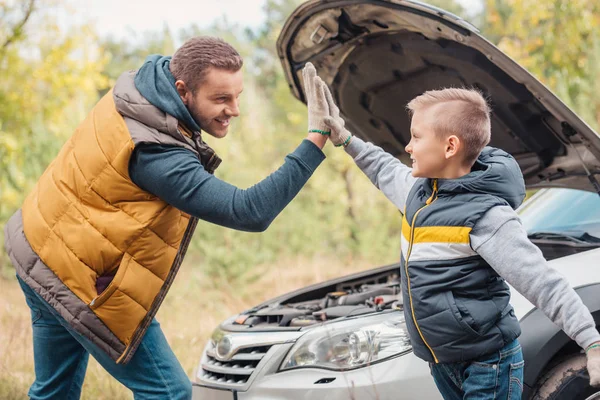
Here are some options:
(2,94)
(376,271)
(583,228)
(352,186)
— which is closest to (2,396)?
(376,271)

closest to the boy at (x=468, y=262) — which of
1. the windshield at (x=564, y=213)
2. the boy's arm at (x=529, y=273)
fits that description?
the boy's arm at (x=529, y=273)

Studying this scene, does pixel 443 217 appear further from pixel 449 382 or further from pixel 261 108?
pixel 261 108

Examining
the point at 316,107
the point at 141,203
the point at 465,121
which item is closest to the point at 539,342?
the point at 465,121

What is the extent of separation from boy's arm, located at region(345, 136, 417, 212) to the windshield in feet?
4.48

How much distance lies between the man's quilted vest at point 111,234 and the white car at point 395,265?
71 cm

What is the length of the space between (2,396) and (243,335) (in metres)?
2.03

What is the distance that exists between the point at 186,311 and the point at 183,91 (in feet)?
19.3

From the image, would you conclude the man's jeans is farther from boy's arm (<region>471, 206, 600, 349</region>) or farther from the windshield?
the windshield

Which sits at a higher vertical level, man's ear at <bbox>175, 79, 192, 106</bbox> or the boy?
man's ear at <bbox>175, 79, 192, 106</bbox>

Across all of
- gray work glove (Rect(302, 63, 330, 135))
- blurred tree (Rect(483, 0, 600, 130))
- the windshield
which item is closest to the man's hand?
gray work glove (Rect(302, 63, 330, 135))

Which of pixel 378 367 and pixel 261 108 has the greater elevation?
pixel 261 108

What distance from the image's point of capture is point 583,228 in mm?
3547

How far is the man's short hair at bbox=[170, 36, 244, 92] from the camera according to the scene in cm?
248

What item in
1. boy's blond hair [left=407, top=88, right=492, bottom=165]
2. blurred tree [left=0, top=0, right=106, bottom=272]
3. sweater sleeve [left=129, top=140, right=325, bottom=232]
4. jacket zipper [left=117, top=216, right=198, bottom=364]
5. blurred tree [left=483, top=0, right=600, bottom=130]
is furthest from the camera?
blurred tree [left=483, top=0, right=600, bottom=130]
